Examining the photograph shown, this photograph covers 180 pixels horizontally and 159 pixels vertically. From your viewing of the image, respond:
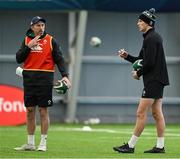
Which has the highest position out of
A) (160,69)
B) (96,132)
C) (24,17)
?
(24,17)

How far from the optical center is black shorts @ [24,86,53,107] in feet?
39.6

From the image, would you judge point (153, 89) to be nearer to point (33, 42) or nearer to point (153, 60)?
point (153, 60)

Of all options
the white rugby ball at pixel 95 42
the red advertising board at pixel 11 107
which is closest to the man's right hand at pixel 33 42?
the red advertising board at pixel 11 107

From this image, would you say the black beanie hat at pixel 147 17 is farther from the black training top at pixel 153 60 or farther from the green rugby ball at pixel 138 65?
the green rugby ball at pixel 138 65

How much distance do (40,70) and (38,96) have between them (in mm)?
401

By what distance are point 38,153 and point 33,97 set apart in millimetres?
973

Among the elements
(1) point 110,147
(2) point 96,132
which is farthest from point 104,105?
(1) point 110,147

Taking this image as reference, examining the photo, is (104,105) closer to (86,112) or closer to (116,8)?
(86,112)

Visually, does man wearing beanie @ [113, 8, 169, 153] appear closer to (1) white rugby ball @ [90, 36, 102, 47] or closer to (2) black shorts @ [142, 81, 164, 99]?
(2) black shorts @ [142, 81, 164, 99]

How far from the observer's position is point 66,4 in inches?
811

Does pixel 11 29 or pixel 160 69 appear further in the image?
pixel 11 29

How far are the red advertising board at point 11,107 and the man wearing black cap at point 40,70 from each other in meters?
7.86

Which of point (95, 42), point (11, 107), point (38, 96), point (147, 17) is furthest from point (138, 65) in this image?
point (95, 42)

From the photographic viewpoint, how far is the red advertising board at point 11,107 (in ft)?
65.7
